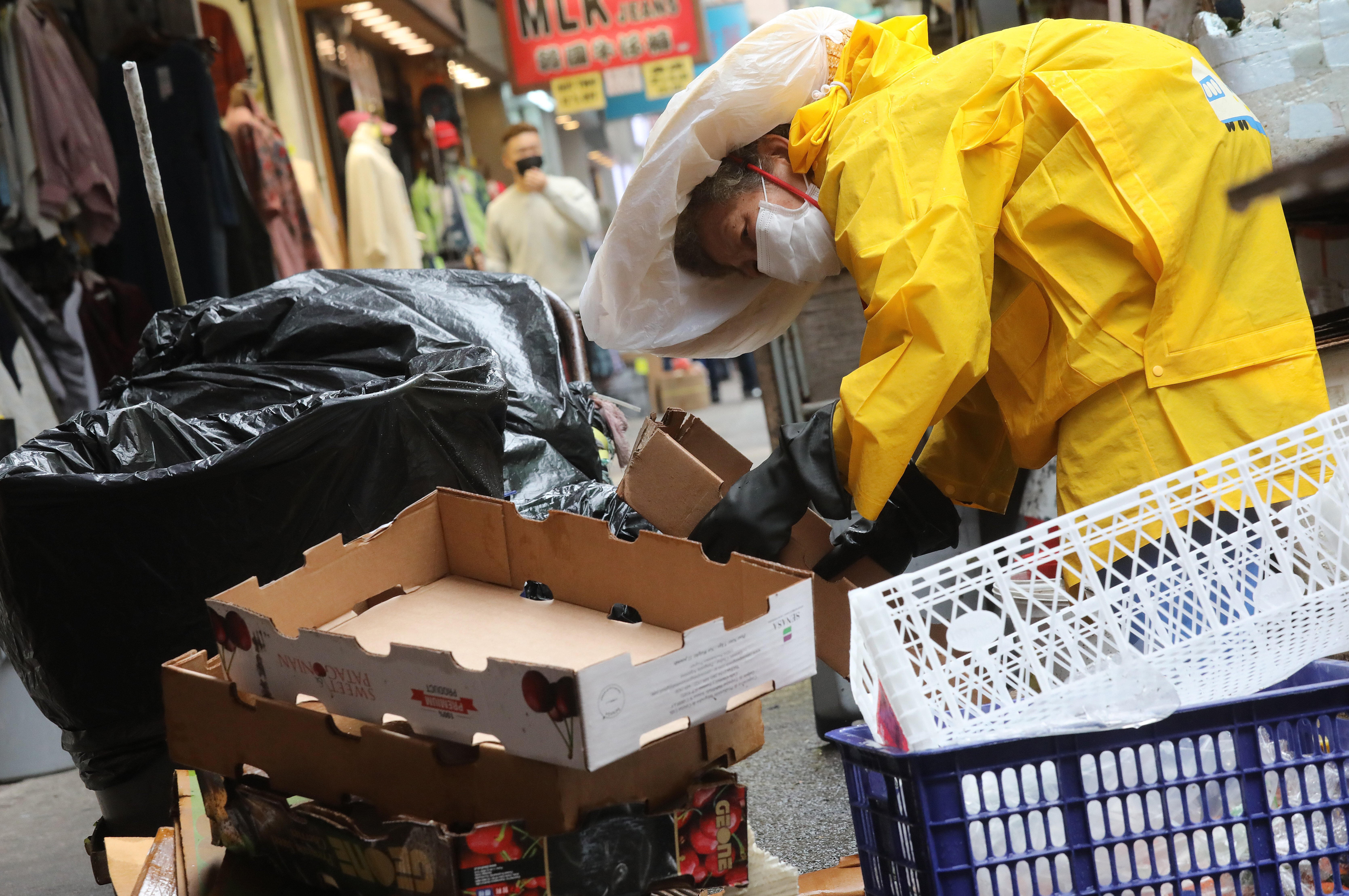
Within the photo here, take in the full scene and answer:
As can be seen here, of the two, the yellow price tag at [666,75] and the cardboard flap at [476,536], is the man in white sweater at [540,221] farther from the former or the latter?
the cardboard flap at [476,536]

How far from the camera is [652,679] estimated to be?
1.13m

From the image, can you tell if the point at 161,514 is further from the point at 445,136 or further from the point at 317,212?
the point at 445,136

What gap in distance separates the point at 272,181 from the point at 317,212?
86 centimetres

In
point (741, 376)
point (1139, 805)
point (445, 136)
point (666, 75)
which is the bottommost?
point (741, 376)

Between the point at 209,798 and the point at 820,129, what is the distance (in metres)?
1.26

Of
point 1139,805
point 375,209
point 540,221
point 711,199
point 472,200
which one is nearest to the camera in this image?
point 1139,805

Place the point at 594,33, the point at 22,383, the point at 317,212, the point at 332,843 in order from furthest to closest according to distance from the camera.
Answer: the point at 594,33 < the point at 317,212 < the point at 22,383 < the point at 332,843

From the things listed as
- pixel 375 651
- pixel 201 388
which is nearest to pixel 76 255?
pixel 201 388

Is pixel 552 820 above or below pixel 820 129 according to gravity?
below

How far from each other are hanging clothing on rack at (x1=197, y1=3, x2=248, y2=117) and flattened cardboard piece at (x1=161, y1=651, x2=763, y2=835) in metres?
5.34

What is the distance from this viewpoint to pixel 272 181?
5668 mm

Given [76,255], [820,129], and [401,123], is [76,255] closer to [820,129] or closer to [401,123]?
[820,129]

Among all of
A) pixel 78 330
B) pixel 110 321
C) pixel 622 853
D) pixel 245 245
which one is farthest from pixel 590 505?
Answer: pixel 245 245

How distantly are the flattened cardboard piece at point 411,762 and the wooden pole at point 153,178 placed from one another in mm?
1361
